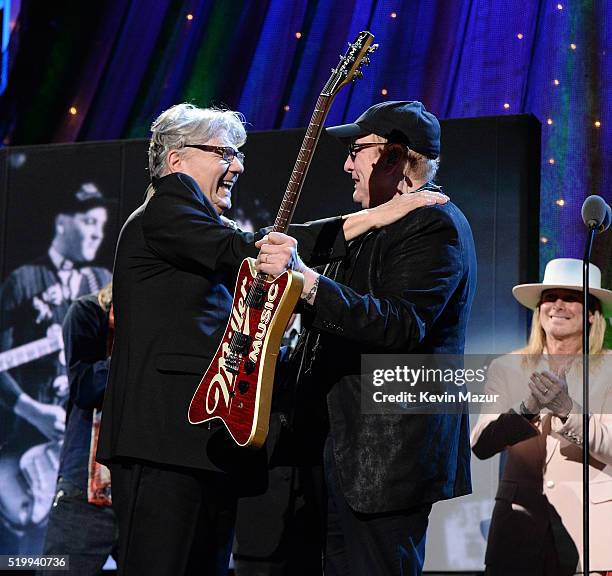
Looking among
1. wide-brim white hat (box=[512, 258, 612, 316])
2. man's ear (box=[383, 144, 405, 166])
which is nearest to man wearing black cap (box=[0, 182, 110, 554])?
wide-brim white hat (box=[512, 258, 612, 316])

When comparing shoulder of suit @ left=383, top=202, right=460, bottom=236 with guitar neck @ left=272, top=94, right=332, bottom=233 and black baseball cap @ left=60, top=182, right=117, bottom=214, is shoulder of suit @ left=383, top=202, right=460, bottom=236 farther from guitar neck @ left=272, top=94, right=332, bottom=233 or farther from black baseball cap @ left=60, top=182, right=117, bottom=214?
black baseball cap @ left=60, top=182, right=117, bottom=214

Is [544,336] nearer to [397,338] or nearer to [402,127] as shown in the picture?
[402,127]

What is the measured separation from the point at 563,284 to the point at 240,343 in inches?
76.5

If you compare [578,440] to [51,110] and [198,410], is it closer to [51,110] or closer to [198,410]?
[198,410]

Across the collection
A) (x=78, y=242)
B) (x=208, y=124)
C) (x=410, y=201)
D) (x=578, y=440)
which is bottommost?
(x=578, y=440)

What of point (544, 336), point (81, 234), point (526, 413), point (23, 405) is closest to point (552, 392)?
point (526, 413)

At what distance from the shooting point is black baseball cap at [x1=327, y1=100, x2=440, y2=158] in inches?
103

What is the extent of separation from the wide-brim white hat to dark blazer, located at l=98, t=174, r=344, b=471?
162 centimetres

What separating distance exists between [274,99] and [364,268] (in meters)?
2.56

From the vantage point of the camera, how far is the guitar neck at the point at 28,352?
15.8ft

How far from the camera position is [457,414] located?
2439 mm

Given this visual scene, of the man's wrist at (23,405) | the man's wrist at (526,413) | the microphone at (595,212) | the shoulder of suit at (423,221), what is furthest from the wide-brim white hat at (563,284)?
the man's wrist at (23,405)

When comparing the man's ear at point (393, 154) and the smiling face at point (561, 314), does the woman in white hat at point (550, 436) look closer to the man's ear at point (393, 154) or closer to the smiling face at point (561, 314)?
the smiling face at point (561, 314)

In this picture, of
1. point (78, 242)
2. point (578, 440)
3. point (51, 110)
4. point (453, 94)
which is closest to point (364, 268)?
point (578, 440)
